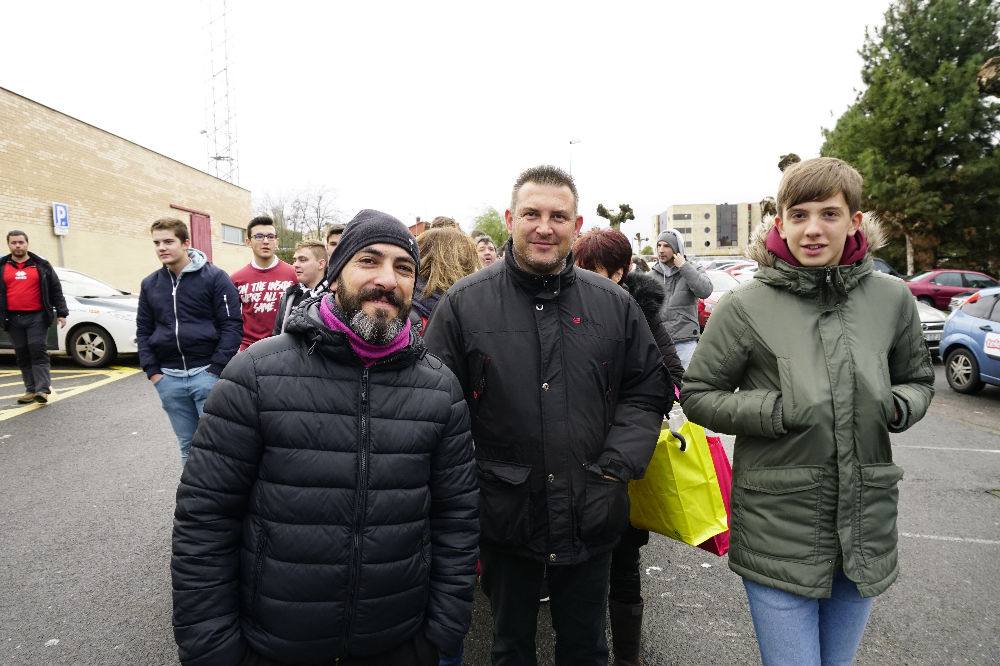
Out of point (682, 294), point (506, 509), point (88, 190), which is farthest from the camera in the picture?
point (88, 190)

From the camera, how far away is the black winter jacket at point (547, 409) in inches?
81.4

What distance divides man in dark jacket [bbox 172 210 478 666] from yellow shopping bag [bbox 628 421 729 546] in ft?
3.27

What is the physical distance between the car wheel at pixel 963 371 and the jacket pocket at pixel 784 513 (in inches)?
349

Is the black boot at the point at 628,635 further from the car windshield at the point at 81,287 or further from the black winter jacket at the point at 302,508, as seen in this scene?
the car windshield at the point at 81,287

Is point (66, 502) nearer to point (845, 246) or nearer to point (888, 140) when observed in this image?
point (845, 246)

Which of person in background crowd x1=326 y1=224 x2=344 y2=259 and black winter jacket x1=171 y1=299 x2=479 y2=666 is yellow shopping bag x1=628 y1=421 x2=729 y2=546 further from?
person in background crowd x1=326 y1=224 x2=344 y2=259

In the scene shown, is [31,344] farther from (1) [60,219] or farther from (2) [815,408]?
(1) [60,219]

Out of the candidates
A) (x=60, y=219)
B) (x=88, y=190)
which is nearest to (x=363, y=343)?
(x=60, y=219)

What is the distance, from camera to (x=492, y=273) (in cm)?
228

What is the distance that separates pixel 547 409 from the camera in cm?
207

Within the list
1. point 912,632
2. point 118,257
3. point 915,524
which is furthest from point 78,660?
point 118,257

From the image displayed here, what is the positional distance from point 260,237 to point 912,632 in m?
5.32

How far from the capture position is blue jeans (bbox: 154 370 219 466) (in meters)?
4.39

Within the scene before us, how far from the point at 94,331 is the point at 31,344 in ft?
10.4
